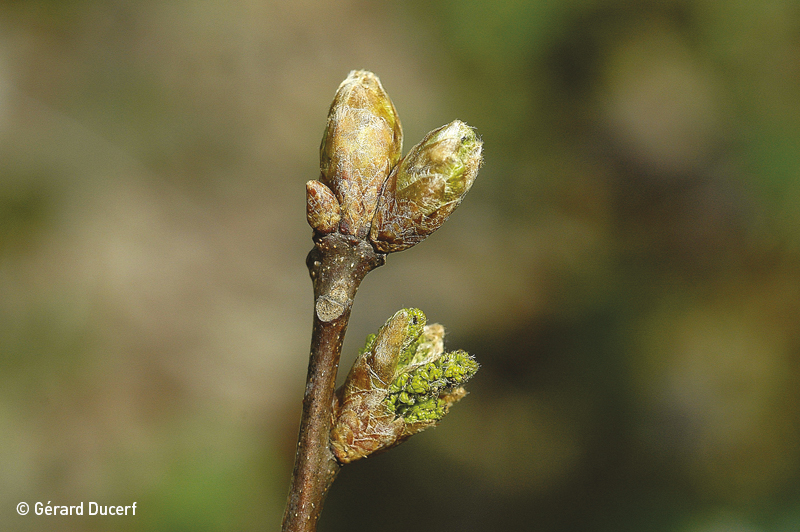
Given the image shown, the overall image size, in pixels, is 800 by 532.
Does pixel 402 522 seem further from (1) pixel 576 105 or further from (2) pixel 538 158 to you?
(1) pixel 576 105

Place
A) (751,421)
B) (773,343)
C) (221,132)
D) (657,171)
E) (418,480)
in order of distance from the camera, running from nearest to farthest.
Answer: (751,421)
(773,343)
(418,480)
(657,171)
(221,132)

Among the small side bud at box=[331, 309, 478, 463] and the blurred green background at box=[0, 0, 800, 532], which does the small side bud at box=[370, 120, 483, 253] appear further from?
the blurred green background at box=[0, 0, 800, 532]

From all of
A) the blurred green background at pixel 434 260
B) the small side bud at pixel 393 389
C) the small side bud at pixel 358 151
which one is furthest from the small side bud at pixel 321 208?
the blurred green background at pixel 434 260

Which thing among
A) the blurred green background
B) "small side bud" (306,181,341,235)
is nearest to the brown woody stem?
"small side bud" (306,181,341,235)

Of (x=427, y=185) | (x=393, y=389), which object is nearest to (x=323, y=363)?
(x=393, y=389)

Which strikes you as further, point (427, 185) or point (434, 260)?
point (434, 260)

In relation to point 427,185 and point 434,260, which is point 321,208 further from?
point 434,260

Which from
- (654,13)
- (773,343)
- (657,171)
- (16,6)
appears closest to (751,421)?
(773,343)
